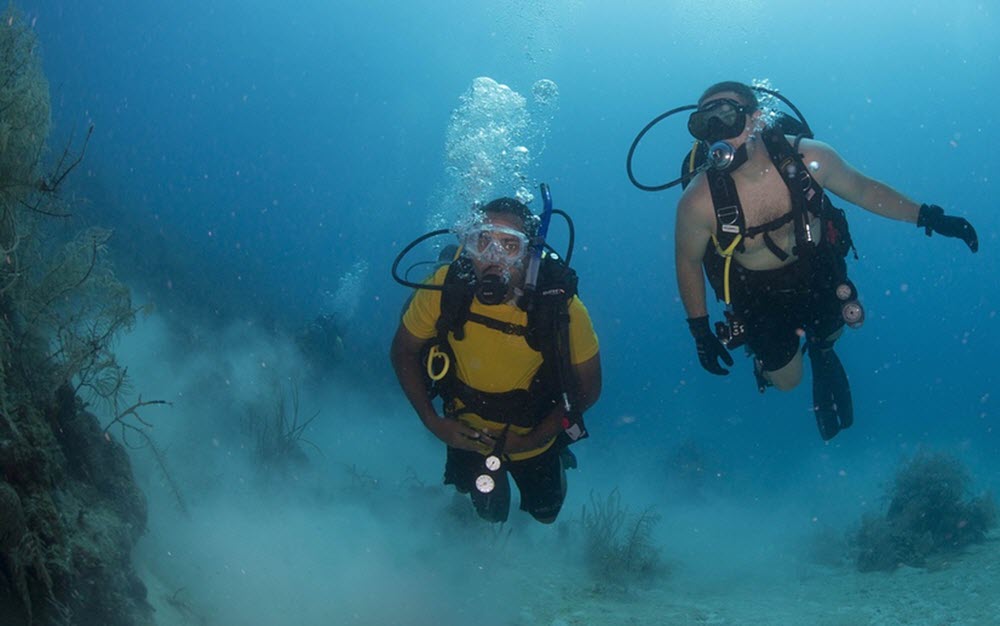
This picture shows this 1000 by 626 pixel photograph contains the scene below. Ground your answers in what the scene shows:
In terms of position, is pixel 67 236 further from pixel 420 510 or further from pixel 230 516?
pixel 420 510

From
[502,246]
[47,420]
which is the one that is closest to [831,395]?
[502,246]

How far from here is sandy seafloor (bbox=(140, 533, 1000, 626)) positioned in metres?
6.99

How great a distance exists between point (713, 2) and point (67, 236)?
65.5 metres

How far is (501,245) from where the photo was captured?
396 cm

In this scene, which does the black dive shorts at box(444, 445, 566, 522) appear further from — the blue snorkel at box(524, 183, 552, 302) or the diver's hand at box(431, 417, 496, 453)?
the blue snorkel at box(524, 183, 552, 302)

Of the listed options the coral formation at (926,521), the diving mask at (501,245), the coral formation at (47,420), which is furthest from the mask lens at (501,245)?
the coral formation at (926,521)

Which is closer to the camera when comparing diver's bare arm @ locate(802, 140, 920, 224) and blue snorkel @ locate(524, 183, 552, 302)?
blue snorkel @ locate(524, 183, 552, 302)

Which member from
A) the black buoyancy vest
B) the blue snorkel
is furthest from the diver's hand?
the blue snorkel

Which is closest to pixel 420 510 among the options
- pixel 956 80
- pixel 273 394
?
pixel 273 394

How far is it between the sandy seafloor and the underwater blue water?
1225 centimetres

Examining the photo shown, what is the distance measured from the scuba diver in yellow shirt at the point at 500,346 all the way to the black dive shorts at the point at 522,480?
47mm

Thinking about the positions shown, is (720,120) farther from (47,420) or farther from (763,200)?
(47,420)

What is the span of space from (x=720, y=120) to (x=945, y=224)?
6.76 ft

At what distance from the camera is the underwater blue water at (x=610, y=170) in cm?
3180
